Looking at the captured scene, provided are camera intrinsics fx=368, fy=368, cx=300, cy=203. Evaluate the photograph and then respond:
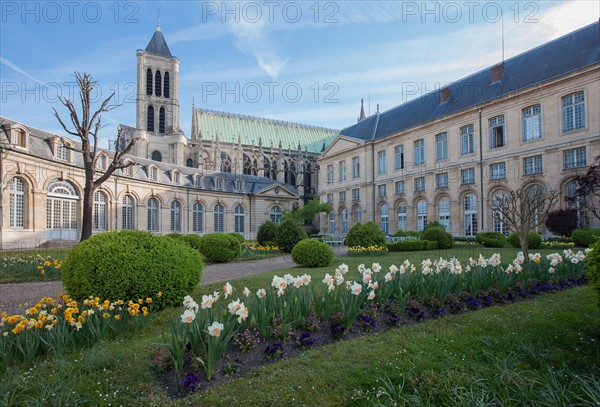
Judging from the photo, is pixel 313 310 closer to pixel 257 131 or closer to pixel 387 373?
pixel 387 373

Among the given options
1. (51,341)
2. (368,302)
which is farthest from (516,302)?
(51,341)

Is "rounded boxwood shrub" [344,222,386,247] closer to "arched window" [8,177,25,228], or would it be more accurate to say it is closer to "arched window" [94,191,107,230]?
"arched window" [8,177,25,228]

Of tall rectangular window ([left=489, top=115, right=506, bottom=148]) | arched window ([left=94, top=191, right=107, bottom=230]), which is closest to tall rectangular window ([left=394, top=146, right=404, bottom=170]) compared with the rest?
tall rectangular window ([left=489, top=115, right=506, bottom=148])

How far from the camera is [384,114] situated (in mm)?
38594

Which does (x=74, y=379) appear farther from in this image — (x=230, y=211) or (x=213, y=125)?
(x=213, y=125)

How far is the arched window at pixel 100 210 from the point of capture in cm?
2395

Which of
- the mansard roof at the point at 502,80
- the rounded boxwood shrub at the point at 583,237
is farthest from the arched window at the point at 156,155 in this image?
the rounded boxwood shrub at the point at 583,237

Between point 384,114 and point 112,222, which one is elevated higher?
point 384,114

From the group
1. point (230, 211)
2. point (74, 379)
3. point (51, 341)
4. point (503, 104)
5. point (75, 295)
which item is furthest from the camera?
point (230, 211)

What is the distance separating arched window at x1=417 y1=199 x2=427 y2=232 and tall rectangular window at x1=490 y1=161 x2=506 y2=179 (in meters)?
6.28

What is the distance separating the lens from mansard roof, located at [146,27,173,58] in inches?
1822

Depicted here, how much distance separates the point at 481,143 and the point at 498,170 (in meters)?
2.44

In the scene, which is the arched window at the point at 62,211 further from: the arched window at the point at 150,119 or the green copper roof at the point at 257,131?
the arched window at the point at 150,119

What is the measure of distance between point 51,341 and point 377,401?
341 cm
